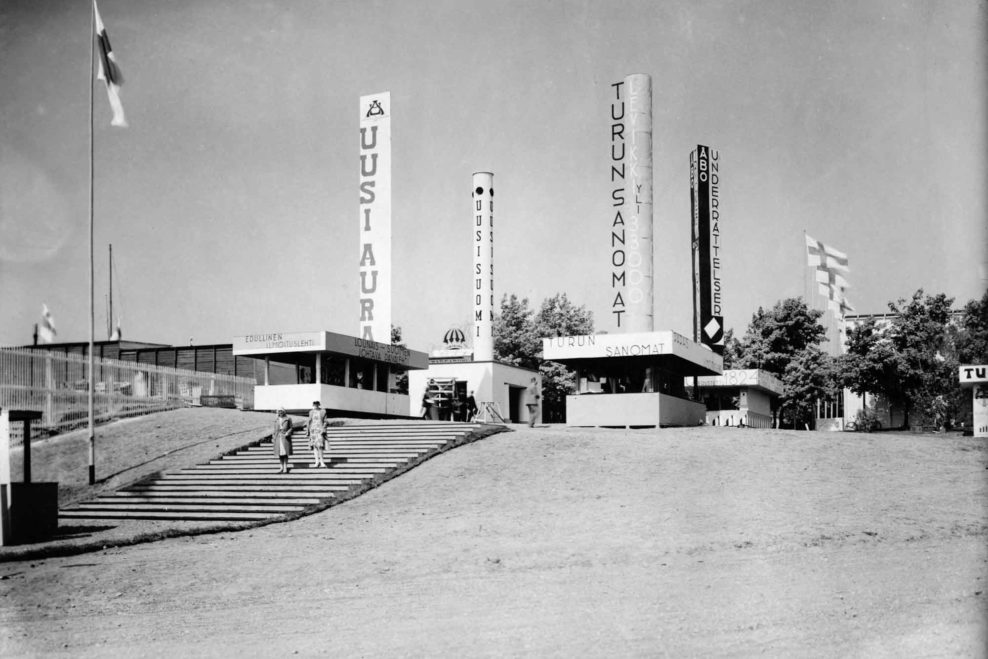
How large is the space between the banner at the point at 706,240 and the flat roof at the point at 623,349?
9.60 metres

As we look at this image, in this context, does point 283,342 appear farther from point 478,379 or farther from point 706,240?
point 706,240

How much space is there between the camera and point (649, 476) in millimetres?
19562

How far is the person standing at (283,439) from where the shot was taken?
72.9ft

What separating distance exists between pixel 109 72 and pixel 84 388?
1185cm

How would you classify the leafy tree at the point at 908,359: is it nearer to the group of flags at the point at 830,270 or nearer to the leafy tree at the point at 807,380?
the leafy tree at the point at 807,380

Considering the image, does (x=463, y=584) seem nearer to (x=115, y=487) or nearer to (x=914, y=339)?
(x=115, y=487)

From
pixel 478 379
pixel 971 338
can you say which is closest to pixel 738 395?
pixel 971 338

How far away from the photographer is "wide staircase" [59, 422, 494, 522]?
20031mm

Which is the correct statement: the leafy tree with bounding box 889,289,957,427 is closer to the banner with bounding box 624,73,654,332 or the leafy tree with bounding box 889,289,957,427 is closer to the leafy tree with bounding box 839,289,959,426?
the leafy tree with bounding box 839,289,959,426

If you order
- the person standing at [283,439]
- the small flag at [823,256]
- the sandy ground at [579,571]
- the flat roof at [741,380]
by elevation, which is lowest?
the sandy ground at [579,571]

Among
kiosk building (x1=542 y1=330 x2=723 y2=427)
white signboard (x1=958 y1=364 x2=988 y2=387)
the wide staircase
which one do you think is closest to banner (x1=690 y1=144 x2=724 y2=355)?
kiosk building (x1=542 y1=330 x2=723 y2=427)

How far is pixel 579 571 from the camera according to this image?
41.0 ft

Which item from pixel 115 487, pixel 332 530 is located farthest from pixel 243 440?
pixel 332 530

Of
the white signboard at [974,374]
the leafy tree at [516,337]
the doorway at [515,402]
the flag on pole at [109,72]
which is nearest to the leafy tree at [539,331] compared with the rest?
the leafy tree at [516,337]
